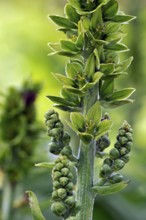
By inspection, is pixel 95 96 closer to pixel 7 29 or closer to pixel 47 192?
pixel 47 192

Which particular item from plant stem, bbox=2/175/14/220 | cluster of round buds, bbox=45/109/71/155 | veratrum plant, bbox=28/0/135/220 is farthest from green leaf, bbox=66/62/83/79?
plant stem, bbox=2/175/14/220

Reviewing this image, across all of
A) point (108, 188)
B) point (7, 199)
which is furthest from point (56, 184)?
point (7, 199)

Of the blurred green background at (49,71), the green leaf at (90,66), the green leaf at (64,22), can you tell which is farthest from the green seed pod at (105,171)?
the blurred green background at (49,71)

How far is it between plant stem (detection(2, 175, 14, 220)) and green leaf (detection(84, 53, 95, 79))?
1.27 meters

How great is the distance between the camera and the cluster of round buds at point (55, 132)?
151cm

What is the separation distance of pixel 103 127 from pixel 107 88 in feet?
0.32

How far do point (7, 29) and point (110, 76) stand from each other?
3.77 m

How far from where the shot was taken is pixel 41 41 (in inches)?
196

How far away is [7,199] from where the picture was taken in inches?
106

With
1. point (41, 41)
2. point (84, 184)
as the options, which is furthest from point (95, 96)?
point (41, 41)

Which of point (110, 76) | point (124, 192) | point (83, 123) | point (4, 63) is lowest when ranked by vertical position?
point (124, 192)

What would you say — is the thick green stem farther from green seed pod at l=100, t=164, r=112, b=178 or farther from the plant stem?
the plant stem

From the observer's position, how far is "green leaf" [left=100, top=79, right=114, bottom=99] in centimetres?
155

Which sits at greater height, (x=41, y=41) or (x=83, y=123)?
(x=41, y=41)
